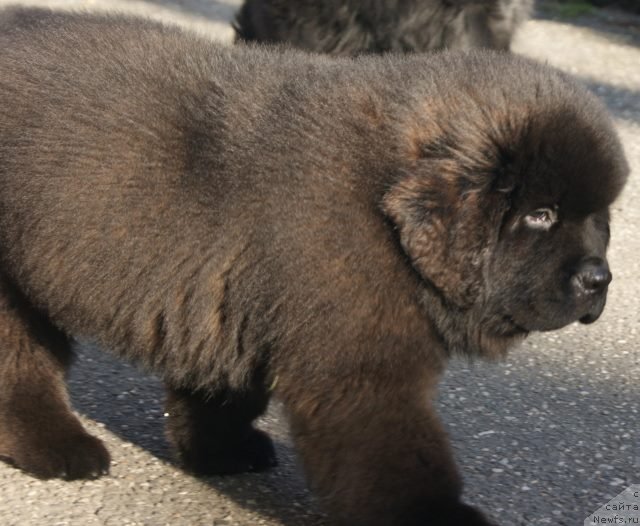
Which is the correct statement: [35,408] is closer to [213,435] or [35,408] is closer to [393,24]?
[213,435]

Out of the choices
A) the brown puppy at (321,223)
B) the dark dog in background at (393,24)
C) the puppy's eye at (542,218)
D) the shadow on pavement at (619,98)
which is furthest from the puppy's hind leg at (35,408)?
the shadow on pavement at (619,98)

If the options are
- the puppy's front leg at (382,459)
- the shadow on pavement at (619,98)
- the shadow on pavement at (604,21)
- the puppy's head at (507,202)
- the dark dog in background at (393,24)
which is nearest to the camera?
the puppy's front leg at (382,459)

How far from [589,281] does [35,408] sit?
5.85 ft

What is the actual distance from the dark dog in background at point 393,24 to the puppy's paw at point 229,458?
7.38 ft

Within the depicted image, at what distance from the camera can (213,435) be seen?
4094 millimetres

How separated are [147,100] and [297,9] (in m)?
2.29

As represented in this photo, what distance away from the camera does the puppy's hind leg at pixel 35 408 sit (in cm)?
397

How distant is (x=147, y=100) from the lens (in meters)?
3.74

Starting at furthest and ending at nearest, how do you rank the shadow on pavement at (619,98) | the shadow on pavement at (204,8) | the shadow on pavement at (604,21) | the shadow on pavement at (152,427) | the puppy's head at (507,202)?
the shadow on pavement at (604,21)
the shadow on pavement at (204,8)
the shadow on pavement at (619,98)
the shadow on pavement at (152,427)
the puppy's head at (507,202)

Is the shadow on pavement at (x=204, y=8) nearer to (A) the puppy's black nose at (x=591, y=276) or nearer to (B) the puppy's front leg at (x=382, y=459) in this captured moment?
(A) the puppy's black nose at (x=591, y=276)

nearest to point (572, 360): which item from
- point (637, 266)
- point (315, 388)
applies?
point (637, 266)

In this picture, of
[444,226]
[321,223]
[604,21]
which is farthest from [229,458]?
[604,21]

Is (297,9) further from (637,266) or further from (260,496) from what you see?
(260,496)

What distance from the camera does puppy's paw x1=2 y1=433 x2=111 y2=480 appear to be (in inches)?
156
